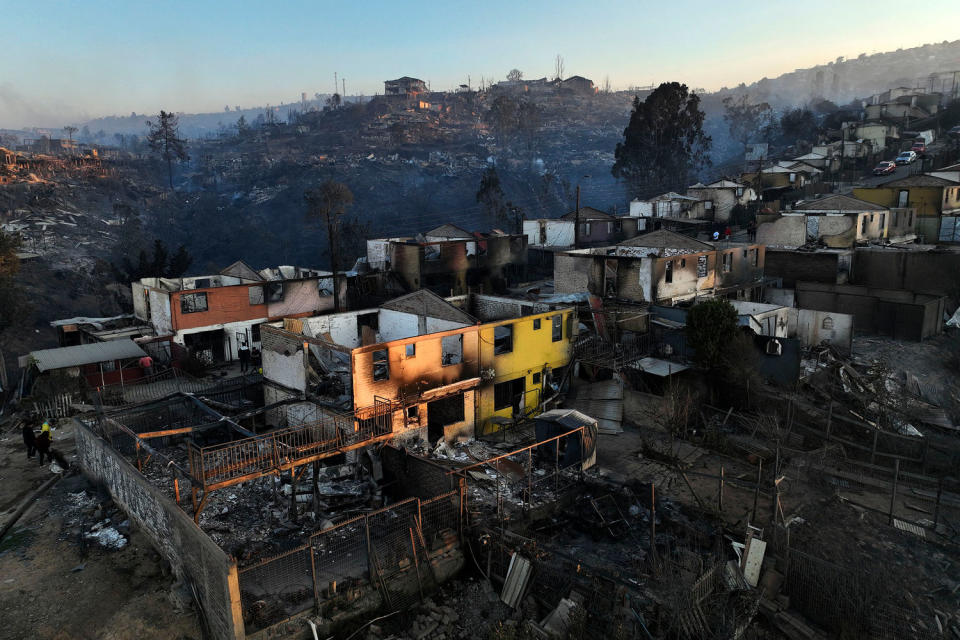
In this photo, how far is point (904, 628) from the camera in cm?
1027

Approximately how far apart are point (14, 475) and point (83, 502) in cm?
354

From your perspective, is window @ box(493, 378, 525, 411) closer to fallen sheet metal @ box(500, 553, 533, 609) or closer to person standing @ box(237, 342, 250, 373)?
fallen sheet metal @ box(500, 553, 533, 609)

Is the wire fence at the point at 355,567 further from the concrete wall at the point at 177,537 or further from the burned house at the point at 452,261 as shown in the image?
the burned house at the point at 452,261

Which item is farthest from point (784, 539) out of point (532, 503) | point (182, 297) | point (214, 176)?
point (214, 176)

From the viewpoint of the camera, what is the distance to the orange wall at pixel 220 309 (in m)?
27.7

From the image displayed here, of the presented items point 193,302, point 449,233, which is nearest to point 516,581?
point 193,302

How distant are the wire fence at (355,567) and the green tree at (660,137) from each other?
55.3 m

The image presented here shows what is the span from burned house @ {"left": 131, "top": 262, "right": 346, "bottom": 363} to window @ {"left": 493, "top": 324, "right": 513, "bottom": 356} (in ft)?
43.1

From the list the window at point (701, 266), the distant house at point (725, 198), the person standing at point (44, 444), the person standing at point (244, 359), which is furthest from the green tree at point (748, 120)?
the person standing at point (44, 444)

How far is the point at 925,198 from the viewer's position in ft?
143

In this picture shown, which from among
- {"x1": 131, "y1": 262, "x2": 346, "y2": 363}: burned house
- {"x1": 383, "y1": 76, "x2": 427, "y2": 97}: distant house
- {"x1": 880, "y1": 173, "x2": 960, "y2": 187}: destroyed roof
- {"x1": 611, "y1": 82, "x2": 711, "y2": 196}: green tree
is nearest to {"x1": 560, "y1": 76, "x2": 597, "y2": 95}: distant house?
{"x1": 383, "y1": 76, "x2": 427, "y2": 97}: distant house

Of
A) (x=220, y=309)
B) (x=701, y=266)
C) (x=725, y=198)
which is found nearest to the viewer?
(x=220, y=309)

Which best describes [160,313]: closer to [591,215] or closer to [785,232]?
[591,215]

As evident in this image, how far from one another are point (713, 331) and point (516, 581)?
1311 centimetres
